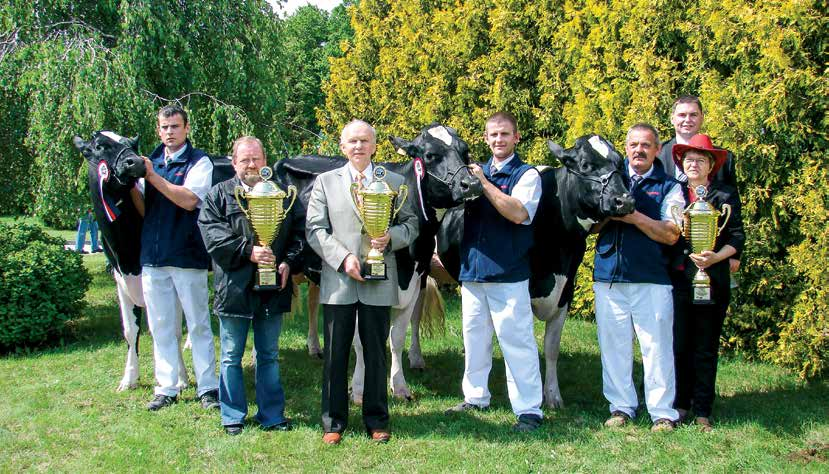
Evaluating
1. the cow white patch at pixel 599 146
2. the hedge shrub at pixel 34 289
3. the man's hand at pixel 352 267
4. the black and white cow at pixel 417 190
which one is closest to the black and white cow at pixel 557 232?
Result: the cow white patch at pixel 599 146

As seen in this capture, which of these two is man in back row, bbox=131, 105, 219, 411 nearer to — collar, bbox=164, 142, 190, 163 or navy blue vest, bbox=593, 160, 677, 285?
collar, bbox=164, 142, 190, 163

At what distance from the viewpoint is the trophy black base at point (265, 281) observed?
4418mm

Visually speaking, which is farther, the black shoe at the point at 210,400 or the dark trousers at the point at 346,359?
the black shoe at the point at 210,400

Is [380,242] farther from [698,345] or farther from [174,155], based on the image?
[698,345]

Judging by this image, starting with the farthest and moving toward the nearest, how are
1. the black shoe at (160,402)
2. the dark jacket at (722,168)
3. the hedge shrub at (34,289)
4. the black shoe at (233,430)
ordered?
the hedge shrub at (34,289) < the black shoe at (160,402) < the dark jacket at (722,168) < the black shoe at (233,430)

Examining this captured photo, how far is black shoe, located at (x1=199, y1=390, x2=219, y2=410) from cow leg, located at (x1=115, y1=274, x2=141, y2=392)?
992 millimetres

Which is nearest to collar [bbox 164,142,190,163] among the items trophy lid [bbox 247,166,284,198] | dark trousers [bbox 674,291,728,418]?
trophy lid [bbox 247,166,284,198]

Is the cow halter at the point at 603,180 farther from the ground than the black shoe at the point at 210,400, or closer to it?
farther from the ground

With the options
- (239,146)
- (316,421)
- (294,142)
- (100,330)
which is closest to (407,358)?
(316,421)

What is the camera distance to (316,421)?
5.02 meters

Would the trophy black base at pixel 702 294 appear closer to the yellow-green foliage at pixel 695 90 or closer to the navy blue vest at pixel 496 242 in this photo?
the navy blue vest at pixel 496 242

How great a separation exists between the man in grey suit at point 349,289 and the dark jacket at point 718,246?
6.19ft

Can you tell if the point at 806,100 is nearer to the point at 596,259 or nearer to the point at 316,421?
the point at 596,259

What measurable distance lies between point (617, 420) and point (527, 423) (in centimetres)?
64
